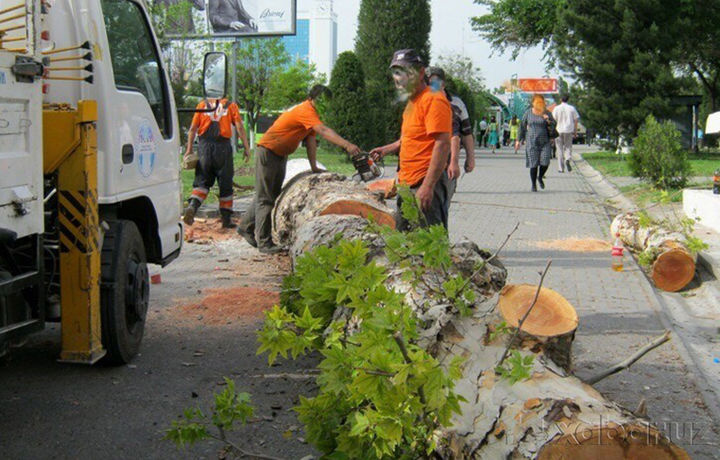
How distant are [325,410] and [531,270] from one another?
5336mm

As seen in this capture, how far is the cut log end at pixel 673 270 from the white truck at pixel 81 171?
459 centimetres

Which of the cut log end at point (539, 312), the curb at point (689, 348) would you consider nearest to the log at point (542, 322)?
the cut log end at point (539, 312)

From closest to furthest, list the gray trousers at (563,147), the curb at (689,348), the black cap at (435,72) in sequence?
the curb at (689,348) < the black cap at (435,72) < the gray trousers at (563,147)

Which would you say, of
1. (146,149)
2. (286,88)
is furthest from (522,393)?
(286,88)

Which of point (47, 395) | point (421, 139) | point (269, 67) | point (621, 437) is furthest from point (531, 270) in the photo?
point (269, 67)

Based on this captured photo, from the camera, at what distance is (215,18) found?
31594 mm

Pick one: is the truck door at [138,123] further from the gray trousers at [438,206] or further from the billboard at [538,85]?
the billboard at [538,85]

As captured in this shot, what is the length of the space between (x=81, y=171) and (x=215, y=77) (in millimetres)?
1680

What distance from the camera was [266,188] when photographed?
29.4 feet

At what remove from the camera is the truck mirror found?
5.87 metres

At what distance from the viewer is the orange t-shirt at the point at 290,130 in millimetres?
8586

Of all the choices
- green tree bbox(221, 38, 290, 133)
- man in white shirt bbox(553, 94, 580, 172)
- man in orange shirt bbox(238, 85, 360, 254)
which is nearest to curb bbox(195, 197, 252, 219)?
man in orange shirt bbox(238, 85, 360, 254)

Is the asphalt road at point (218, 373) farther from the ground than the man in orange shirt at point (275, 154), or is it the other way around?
the man in orange shirt at point (275, 154)

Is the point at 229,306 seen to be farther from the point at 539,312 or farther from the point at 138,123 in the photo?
the point at 539,312
